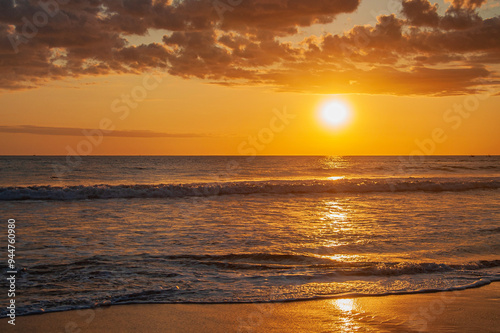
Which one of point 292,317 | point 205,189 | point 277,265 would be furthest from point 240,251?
point 205,189

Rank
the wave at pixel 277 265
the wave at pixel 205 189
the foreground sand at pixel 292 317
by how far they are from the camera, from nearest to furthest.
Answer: the foreground sand at pixel 292 317 → the wave at pixel 277 265 → the wave at pixel 205 189

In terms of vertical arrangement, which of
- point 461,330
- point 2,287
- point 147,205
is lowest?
point 461,330

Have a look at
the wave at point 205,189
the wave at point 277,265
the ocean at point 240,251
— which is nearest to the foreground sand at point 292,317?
the ocean at point 240,251

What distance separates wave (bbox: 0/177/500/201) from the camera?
23.4 m

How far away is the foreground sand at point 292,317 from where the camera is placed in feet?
19.4

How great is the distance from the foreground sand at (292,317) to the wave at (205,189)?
18.3m

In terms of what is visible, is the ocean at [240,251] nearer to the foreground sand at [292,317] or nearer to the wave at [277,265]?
the wave at [277,265]

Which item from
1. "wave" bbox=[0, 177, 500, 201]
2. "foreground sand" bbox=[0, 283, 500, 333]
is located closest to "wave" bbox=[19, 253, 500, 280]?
"foreground sand" bbox=[0, 283, 500, 333]

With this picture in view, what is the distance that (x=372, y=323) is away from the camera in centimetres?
614

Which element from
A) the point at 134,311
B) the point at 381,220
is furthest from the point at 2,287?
the point at 381,220

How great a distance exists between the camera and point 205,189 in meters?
27.4

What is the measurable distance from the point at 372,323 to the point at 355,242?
5.78 meters

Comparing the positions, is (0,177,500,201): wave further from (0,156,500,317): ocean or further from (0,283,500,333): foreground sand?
(0,283,500,333): foreground sand

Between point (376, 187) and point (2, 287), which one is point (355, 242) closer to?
point (2, 287)
